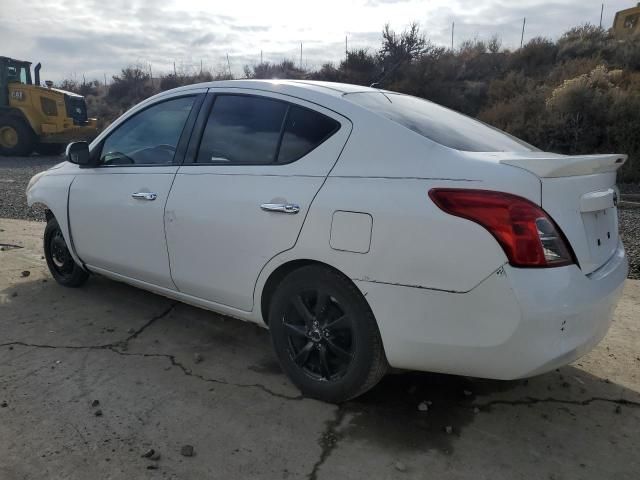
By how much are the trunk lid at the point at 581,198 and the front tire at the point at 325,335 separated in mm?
957

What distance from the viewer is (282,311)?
2994 mm

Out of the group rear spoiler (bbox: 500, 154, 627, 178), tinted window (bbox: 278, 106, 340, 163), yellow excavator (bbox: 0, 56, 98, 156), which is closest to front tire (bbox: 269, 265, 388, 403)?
tinted window (bbox: 278, 106, 340, 163)

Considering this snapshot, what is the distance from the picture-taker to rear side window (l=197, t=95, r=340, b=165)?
296 cm

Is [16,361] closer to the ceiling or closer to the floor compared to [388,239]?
closer to the floor

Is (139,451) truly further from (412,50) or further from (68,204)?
(412,50)

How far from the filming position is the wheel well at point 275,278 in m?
2.88

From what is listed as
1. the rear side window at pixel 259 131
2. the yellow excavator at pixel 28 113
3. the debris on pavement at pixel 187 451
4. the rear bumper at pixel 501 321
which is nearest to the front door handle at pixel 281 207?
the rear side window at pixel 259 131

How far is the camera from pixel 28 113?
→ 18.3 metres

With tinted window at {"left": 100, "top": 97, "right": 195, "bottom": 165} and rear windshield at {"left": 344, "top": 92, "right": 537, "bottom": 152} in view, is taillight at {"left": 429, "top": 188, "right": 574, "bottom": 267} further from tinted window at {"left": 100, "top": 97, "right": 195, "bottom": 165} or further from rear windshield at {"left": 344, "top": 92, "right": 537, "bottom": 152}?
tinted window at {"left": 100, "top": 97, "right": 195, "bottom": 165}

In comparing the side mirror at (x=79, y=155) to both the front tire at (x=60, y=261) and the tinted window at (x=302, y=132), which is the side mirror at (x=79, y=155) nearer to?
the front tire at (x=60, y=261)

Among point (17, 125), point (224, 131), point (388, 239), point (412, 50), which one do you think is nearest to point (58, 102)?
point (17, 125)

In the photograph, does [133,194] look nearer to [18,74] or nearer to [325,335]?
[325,335]

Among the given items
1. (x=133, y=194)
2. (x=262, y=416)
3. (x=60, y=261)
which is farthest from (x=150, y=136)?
(x=262, y=416)

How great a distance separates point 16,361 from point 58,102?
58.7ft
